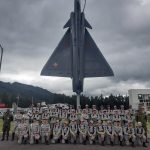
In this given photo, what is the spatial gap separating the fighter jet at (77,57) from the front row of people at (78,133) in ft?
20.0

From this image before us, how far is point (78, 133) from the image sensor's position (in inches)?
647

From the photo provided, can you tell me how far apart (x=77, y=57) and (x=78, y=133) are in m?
7.86

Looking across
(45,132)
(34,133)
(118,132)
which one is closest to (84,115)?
(118,132)

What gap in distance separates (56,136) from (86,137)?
1605 millimetres

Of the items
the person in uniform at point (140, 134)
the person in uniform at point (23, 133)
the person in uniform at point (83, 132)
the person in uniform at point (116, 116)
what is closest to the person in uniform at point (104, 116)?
the person in uniform at point (116, 116)

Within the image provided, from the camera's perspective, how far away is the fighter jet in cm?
2281

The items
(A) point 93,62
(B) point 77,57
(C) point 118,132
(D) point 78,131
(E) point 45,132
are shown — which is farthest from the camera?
(A) point 93,62

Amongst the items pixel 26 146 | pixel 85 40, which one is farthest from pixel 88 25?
pixel 26 146

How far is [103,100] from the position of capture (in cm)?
7169

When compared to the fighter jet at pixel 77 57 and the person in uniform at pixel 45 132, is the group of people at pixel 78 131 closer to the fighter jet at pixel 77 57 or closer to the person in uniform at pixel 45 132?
the person in uniform at pixel 45 132

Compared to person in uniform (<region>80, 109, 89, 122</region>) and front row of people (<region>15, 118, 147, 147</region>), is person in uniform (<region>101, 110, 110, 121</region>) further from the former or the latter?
front row of people (<region>15, 118, 147, 147</region>)

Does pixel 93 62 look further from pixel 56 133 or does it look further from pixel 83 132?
pixel 56 133

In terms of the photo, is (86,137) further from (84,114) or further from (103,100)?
(103,100)

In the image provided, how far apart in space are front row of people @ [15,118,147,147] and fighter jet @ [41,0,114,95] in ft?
20.0
